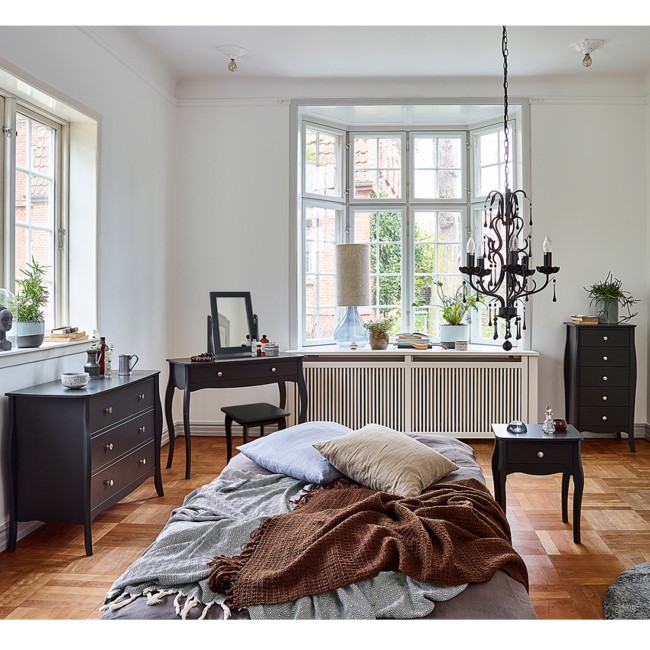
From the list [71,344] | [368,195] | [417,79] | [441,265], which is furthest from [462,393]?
[71,344]

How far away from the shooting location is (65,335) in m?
3.73

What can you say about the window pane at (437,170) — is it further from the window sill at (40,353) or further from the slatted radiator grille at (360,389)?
the window sill at (40,353)

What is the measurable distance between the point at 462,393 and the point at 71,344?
313 centimetres

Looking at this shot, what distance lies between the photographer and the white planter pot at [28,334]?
11.0ft

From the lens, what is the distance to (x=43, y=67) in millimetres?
3422

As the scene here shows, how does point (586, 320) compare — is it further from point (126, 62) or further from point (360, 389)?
point (126, 62)

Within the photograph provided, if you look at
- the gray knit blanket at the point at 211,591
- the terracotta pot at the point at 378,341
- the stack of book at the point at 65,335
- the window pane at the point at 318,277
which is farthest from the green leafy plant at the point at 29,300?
the terracotta pot at the point at 378,341

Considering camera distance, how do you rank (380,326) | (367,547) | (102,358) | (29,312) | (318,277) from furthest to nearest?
(318,277)
(380,326)
(102,358)
(29,312)
(367,547)

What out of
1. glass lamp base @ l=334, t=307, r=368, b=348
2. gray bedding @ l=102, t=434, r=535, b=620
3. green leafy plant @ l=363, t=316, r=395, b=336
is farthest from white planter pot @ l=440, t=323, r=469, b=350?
gray bedding @ l=102, t=434, r=535, b=620

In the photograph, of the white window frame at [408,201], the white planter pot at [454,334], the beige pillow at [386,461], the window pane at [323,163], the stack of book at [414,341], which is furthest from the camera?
the white window frame at [408,201]

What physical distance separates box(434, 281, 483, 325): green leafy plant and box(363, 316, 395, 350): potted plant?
1.79 feet

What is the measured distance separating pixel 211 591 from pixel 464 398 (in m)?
3.95

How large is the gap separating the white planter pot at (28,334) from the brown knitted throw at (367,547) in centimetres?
182

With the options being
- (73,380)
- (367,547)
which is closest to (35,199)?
(73,380)
